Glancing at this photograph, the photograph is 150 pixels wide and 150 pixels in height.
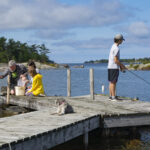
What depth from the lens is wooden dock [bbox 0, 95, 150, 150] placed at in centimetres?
608

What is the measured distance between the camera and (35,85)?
1104cm

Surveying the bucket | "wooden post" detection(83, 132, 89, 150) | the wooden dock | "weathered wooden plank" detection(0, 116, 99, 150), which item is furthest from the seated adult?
"weathered wooden plank" detection(0, 116, 99, 150)

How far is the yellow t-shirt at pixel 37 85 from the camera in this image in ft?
35.4

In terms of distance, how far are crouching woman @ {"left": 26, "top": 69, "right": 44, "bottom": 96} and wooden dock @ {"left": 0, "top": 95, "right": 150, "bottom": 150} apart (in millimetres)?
724

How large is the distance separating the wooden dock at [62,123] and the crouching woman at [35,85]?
72 centimetres

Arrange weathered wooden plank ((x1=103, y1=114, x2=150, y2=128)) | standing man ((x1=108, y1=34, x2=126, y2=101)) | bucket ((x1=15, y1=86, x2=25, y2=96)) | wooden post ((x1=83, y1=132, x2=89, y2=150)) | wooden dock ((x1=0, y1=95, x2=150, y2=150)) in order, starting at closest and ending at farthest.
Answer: wooden dock ((x1=0, y1=95, x2=150, y2=150))
wooden post ((x1=83, y1=132, x2=89, y2=150))
weathered wooden plank ((x1=103, y1=114, x2=150, y2=128))
standing man ((x1=108, y1=34, x2=126, y2=101))
bucket ((x1=15, y1=86, x2=25, y2=96))

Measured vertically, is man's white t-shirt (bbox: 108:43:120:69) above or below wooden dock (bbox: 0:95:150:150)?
above

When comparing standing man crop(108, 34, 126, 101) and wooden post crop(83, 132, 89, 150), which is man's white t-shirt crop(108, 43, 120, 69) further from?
wooden post crop(83, 132, 89, 150)

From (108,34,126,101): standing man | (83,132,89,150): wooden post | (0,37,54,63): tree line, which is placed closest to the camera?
(83,132,89,150): wooden post

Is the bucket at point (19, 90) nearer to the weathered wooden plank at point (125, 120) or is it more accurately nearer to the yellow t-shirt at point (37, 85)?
the yellow t-shirt at point (37, 85)

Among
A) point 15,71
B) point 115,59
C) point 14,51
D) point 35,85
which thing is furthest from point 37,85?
point 14,51

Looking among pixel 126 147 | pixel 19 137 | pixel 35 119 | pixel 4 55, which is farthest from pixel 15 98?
pixel 4 55

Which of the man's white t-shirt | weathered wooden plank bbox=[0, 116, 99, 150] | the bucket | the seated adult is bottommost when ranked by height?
weathered wooden plank bbox=[0, 116, 99, 150]

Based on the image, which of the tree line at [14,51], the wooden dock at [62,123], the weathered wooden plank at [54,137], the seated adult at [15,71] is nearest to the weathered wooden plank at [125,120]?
the wooden dock at [62,123]
